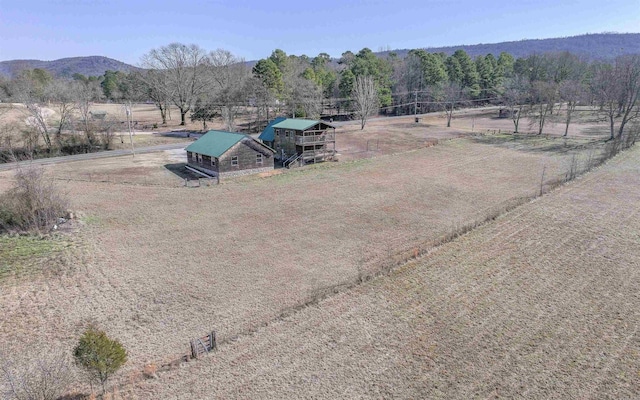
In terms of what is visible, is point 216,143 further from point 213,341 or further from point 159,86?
point 159,86

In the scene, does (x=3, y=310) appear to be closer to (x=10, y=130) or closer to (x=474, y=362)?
(x=474, y=362)

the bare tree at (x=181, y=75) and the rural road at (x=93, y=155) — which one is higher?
the bare tree at (x=181, y=75)

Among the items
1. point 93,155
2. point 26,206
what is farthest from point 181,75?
point 26,206

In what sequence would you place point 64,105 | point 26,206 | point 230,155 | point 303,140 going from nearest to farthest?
point 26,206 → point 230,155 → point 303,140 → point 64,105

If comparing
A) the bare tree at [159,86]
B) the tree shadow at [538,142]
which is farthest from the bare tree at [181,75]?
the tree shadow at [538,142]

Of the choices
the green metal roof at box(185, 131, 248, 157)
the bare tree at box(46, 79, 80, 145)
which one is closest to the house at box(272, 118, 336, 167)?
the green metal roof at box(185, 131, 248, 157)

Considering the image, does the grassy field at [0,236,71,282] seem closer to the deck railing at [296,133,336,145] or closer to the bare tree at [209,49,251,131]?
the deck railing at [296,133,336,145]

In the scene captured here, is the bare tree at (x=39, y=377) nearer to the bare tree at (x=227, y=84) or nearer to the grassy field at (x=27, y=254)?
the grassy field at (x=27, y=254)
